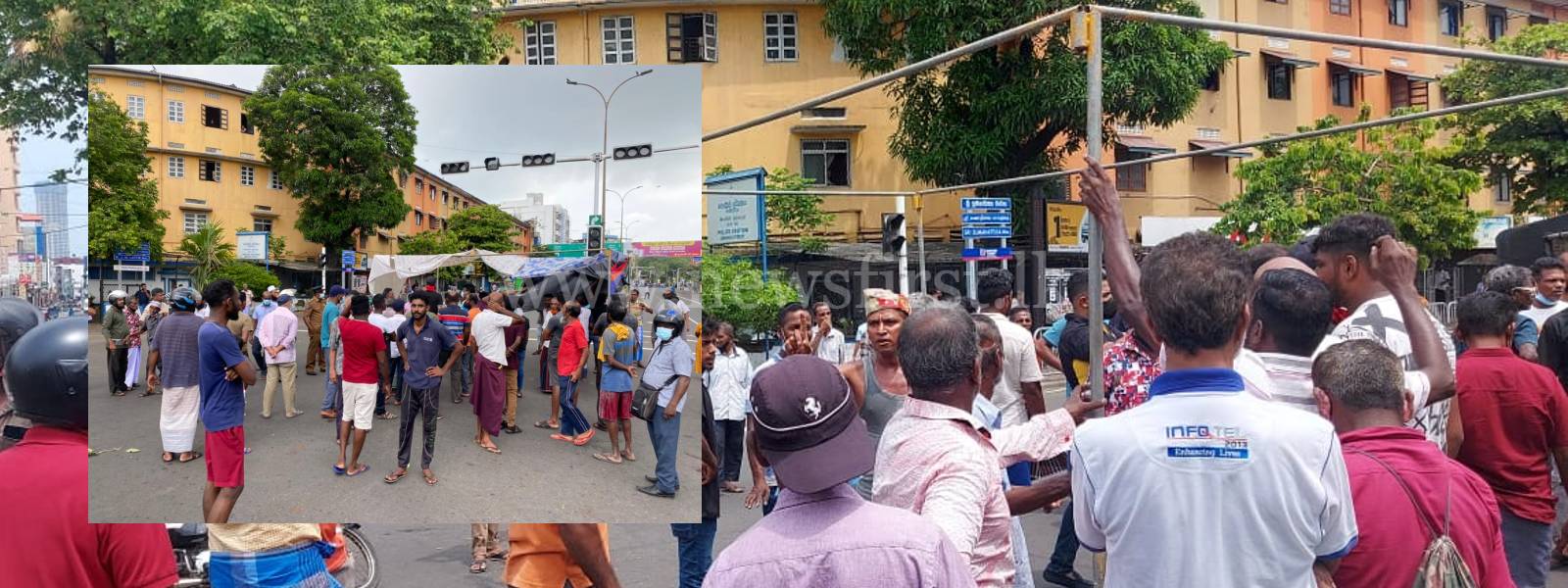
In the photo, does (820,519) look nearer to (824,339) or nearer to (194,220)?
(194,220)

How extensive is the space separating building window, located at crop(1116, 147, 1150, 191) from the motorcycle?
2611 cm

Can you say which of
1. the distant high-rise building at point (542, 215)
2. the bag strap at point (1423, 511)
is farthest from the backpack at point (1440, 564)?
the distant high-rise building at point (542, 215)

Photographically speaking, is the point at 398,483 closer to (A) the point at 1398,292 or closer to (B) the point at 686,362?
(B) the point at 686,362

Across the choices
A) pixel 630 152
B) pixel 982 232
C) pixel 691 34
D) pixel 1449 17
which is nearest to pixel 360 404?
pixel 630 152

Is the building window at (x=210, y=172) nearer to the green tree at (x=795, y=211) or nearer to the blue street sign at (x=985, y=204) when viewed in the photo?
the blue street sign at (x=985, y=204)

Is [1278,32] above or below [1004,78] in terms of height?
below

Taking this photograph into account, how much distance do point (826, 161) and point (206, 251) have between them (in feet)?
88.5

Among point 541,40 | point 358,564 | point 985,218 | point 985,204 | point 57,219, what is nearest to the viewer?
point 57,219

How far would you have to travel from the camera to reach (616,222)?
3.03 m

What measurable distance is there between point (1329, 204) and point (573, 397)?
24177 mm

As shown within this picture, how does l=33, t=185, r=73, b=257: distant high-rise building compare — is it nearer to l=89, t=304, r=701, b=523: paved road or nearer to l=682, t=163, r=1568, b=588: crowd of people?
l=89, t=304, r=701, b=523: paved road

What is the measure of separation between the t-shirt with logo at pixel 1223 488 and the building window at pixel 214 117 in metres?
2.44

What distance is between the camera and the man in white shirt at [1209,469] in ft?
6.71

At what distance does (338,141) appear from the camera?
3152 millimetres
